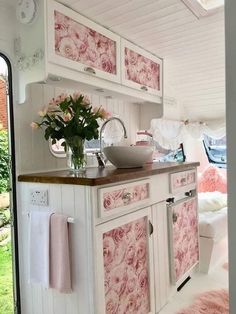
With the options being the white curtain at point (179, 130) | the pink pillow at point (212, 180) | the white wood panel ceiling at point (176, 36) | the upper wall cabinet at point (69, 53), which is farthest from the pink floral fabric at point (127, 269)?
the pink pillow at point (212, 180)

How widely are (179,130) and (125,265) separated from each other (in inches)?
101

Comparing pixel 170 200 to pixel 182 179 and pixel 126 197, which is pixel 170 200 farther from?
pixel 126 197

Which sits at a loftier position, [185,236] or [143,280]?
[185,236]

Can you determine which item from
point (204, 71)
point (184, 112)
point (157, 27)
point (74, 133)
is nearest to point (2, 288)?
point (74, 133)

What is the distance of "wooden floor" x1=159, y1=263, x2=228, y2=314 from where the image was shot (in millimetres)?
2051

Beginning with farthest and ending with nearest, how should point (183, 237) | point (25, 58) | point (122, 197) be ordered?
point (183, 237), point (25, 58), point (122, 197)

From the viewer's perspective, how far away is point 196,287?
2336mm

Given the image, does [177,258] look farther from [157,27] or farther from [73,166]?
[157,27]

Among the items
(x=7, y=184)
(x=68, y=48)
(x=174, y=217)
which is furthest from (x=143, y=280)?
(x=68, y=48)

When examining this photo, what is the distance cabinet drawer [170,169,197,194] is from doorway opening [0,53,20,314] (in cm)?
115

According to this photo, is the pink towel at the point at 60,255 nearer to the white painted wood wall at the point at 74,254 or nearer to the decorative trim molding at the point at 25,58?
the white painted wood wall at the point at 74,254

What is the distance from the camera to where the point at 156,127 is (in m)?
3.48

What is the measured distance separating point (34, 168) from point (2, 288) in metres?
0.80

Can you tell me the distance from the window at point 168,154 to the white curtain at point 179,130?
64 millimetres
